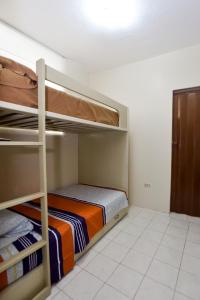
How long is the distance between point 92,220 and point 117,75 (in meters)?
2.43

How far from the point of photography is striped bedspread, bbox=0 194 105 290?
1.09 m

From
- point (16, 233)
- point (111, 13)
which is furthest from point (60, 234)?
point (111, 13)

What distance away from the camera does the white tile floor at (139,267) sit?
1.23 metres

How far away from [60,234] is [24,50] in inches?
87.1

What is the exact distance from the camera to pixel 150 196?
2727 millimetres

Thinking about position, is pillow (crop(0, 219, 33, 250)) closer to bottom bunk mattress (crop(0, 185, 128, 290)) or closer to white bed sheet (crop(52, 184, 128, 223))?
bottom bunk mattress (crop(0, 185, 128, 290))

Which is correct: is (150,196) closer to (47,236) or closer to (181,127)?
(181,127)

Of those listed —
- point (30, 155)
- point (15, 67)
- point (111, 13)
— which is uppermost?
point (111, 13)

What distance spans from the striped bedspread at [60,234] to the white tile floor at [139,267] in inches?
6.2

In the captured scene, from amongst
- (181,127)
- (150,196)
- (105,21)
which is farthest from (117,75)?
(150,196)

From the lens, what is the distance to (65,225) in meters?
1.44

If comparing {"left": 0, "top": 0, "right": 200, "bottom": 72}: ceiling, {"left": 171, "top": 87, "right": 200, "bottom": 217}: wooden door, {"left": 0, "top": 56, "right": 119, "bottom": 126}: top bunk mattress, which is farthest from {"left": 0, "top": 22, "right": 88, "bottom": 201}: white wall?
{"left": 171, "top": 87, "right": 200, "bottom": 217}: wooden door

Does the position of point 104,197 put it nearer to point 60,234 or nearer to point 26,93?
point 60,234

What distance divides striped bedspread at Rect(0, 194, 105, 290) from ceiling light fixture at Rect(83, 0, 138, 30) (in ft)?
6.83
